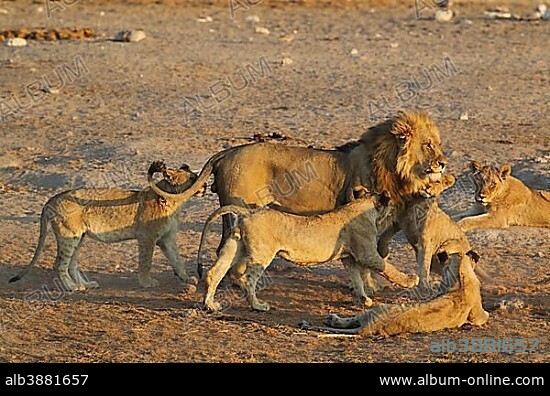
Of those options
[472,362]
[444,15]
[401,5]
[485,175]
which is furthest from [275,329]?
[401,5]

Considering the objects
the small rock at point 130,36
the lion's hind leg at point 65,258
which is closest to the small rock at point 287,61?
the small rock at point 130,36

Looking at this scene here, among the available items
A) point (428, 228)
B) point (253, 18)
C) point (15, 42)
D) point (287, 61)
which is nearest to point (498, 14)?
point (253, 18)

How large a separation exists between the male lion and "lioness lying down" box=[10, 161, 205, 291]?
0.25m

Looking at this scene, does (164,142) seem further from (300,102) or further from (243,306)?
(243,306)

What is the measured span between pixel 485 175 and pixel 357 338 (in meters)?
3.71

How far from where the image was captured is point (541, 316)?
27.2 feet

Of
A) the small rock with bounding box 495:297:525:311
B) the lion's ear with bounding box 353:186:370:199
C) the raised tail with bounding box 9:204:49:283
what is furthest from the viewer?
the raised tail with bounding box 9:204:49:283

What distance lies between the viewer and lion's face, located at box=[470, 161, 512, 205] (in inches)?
426

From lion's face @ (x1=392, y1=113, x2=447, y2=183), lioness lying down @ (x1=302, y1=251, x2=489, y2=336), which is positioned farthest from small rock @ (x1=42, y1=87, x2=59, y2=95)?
lioness lying down @ (x1=302, y1=251, x2=489, y2=336)

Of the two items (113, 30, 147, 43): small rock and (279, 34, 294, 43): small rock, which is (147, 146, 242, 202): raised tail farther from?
(113, 30, 147, 43): small rock

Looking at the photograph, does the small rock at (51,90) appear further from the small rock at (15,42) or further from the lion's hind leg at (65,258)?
the lion's hind leg at (65,258)

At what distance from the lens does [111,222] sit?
9.09 meters

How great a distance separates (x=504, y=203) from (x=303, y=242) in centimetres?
317

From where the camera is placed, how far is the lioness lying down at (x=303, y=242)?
26.7 ft
